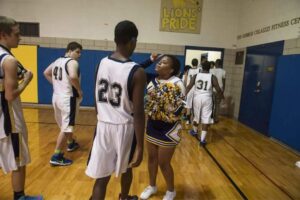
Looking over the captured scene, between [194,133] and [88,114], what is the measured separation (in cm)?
321

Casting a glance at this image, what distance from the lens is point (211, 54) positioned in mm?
10523

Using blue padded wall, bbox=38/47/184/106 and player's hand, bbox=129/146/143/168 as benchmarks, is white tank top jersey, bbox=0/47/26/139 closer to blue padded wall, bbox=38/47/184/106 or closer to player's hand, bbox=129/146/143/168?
player's hand, bbox=129/146/143/168

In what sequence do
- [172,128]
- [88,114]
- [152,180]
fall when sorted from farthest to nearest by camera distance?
[88,114] < [152,180] < [172,128]

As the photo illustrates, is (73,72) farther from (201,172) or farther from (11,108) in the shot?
(201,172)

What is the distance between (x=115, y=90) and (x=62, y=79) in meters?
1.84

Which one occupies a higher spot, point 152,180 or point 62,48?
point 62,48

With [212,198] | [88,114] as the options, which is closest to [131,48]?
[212,198]

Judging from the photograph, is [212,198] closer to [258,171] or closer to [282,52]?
[258,171]

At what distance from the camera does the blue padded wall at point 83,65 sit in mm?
7371

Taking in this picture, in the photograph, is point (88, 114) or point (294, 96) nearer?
point (294, 96)

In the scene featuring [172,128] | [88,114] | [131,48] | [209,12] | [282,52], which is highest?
[209,12]

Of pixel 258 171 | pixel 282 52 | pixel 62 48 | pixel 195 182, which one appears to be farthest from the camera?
pixel 62 48

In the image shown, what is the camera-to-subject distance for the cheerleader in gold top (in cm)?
227

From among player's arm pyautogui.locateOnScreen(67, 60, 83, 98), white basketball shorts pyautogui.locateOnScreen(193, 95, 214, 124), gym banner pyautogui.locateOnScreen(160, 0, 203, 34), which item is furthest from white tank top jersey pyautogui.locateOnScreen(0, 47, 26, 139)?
gym banner pyautogui.locateOnScreen(160, 0, 203, 34)
